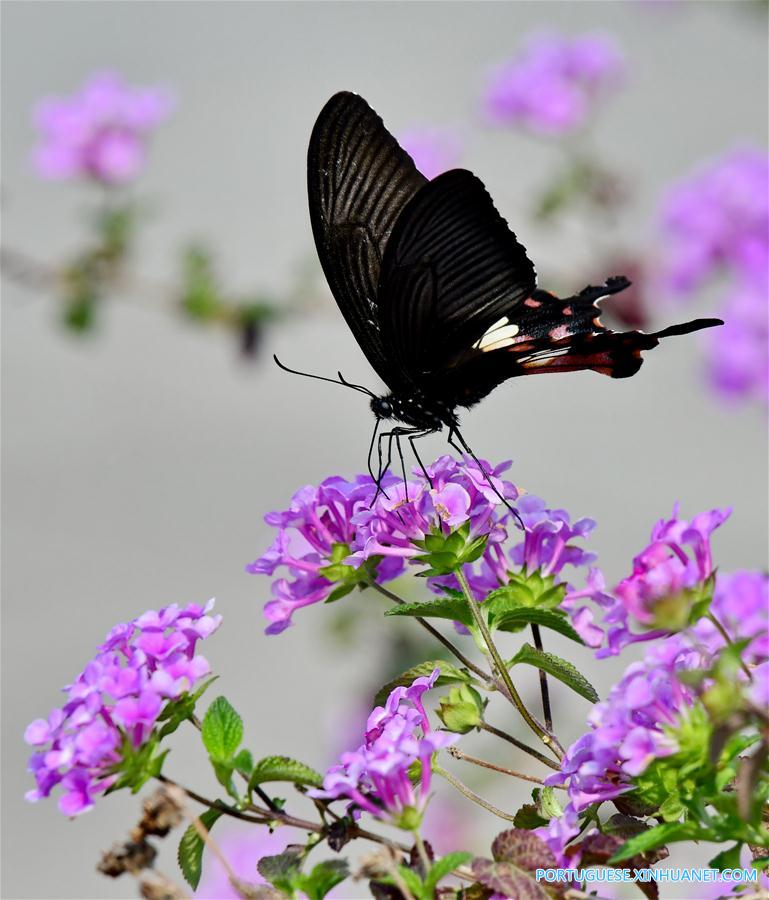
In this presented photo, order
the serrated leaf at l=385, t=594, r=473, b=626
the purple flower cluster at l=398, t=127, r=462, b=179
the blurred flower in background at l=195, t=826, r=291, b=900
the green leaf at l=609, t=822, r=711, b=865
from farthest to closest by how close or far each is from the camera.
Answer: the purple flower cluster at l=398, t=127, r=462, b=179
the blurred flower in background at l=195, t=826, r=291, b=900
the serrated leaf at l=385, t=594, r=473, b=626
the green leaf at l=609, t=822, r=711, b=865

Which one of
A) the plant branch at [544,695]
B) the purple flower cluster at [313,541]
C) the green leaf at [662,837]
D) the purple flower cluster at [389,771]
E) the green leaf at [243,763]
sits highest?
the purple flower cluster at [313,541]

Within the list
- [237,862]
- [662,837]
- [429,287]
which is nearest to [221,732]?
[662,837]

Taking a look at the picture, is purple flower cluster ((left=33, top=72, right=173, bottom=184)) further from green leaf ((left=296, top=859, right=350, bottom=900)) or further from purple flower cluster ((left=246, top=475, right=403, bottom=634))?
green leaf ((left=296, top=859, right=350, bottom=900))

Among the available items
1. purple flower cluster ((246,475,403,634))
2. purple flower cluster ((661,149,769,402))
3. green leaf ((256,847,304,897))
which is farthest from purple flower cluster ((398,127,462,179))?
green leaf ((256,847,304,897))

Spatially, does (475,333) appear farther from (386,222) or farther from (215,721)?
(215,721)


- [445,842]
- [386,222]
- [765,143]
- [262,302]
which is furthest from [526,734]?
[765,143]

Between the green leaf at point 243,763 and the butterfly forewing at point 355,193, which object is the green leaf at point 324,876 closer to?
the green leaf at point 243,763

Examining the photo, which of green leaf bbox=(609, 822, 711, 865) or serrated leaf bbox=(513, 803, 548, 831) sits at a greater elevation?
serrated leaf bbox=(513, 803, 548, 831)

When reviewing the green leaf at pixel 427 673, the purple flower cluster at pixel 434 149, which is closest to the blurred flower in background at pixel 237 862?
the green leaf at pixel 427 673
